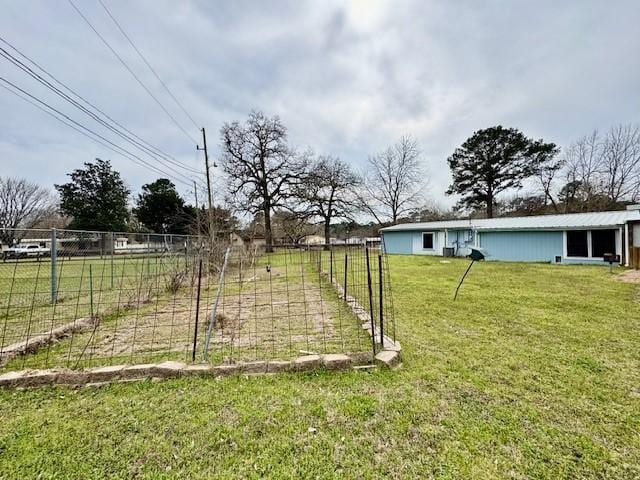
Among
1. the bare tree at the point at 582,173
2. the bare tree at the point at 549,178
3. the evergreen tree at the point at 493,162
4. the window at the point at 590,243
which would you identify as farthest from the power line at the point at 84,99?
the bare tree at the point at 582,173

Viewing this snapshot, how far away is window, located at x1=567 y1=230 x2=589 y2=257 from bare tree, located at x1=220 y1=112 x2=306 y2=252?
671 inches

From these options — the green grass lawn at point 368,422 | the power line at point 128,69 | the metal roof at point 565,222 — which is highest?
the power line at point 128,69

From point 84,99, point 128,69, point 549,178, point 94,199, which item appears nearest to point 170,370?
point 84,99

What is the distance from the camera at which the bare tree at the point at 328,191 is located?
23.6 meters

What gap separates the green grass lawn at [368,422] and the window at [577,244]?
11.0 metres

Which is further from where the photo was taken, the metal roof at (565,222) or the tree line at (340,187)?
the tree line at (340,187)

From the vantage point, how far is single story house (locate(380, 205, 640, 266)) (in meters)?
10.8

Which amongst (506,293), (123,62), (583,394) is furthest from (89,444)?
(123,62)

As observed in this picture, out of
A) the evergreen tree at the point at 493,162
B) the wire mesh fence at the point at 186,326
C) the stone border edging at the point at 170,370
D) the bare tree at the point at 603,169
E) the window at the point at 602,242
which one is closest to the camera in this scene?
the stone border edging at the point at 170,370

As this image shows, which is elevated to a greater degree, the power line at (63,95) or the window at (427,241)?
the power line at (63,95)

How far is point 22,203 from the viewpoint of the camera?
2738cm

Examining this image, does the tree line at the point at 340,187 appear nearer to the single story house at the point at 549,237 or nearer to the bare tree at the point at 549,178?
the bare tree at the point at 549,178

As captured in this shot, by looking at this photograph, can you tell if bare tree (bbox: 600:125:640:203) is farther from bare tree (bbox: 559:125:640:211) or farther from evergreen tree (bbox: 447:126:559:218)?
evergreen tree (bbox: 447:126:559:218)

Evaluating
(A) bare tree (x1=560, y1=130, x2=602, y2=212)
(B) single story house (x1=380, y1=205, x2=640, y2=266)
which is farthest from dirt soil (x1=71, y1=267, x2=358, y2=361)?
(A) bare tree (x1=560, y1=130, x2=602, y2=212)
